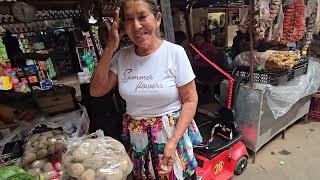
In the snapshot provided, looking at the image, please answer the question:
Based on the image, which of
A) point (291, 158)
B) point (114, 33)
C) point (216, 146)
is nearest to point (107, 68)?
point (114, 33)

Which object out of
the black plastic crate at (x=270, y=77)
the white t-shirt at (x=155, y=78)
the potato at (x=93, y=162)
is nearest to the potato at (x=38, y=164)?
the potato at (x=93, y=162)

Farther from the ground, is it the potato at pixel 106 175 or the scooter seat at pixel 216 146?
the potato at pixel 106 175

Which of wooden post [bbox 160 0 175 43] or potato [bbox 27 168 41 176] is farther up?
wooden post [bbox 160 0 175 43]

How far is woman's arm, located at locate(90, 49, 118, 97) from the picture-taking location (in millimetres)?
1317

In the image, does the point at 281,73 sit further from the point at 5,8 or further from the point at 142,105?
the point at 5,8

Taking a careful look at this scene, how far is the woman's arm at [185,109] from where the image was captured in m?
1.36

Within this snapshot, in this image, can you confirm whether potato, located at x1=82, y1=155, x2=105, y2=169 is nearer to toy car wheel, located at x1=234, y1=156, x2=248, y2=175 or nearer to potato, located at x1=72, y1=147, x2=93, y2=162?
potato, located at x1=72, y1=147, x2=93, y2=162

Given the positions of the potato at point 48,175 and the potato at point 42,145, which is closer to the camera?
the potato at point 48,175

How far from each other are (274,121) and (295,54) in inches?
36.6

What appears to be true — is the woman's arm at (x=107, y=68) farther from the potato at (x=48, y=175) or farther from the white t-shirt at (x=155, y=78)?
the potato at (x=48, y=175)

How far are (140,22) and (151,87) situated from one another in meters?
0.34

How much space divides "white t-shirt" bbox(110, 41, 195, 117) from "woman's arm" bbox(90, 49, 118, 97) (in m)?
0.06

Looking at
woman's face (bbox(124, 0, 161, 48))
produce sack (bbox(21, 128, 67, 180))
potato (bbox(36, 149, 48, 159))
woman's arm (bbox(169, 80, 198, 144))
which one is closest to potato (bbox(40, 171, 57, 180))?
produce sack (bbox(21, 128, 67, 180))

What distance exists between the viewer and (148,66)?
1.33 m
